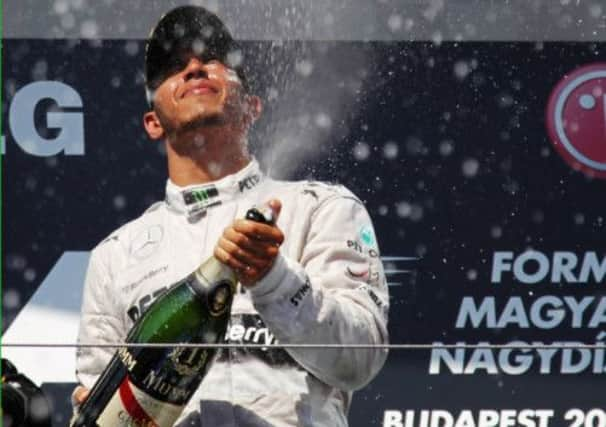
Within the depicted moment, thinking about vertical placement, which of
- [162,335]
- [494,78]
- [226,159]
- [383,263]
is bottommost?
[162,335]

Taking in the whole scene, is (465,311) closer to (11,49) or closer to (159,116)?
(159,116)

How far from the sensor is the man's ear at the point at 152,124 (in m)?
2.28

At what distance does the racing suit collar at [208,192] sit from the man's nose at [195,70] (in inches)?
6.8

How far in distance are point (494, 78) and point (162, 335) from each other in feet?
2.29

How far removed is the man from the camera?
2.16m

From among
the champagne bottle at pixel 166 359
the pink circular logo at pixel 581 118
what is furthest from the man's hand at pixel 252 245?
the pink circular logo at pixel 581 118

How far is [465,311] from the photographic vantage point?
2.28m

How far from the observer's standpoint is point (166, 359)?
221 cm

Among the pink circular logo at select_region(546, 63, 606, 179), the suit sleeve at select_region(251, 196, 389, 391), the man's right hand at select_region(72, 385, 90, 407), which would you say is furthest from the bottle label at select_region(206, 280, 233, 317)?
the pink circular logo at select_region(546, 63, 606, 179)

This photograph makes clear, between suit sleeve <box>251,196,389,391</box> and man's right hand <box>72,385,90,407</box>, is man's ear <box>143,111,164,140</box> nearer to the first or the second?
suit sleeve <box>251,196,389,391</box>

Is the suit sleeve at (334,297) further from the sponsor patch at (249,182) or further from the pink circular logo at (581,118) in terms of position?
the pink circular logo at (581,118)

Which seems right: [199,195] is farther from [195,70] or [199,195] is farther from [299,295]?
[299,295]

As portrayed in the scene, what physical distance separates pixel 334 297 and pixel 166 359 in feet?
0.99

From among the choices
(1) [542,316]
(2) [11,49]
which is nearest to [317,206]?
(1) [542,316]
